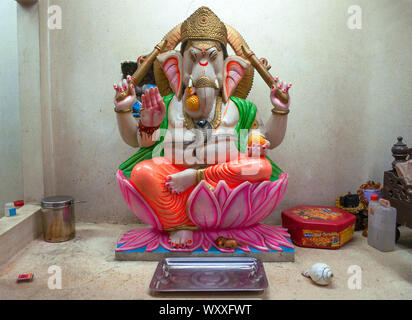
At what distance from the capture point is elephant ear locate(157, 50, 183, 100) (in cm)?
225

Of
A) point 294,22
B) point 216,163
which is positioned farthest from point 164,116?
point 294,22

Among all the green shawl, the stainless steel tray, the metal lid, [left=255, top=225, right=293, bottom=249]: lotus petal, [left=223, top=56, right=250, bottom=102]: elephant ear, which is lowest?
the stainless steel tray

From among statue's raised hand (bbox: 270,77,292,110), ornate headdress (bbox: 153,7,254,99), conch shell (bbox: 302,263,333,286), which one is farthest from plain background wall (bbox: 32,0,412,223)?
conch shell (bbox: 302,263,333,286)

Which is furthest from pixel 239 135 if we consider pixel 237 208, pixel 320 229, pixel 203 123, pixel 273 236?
pixel 320 229

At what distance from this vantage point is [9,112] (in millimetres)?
2873

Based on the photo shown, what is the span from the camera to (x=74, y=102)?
2.81 m

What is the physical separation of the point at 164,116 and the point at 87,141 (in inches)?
39.2

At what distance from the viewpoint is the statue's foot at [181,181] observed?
2051 mm

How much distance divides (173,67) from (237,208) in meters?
1.01

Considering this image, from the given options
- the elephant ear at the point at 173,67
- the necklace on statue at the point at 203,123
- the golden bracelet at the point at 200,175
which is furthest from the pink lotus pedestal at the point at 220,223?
the elephant ear at the point at 173,67

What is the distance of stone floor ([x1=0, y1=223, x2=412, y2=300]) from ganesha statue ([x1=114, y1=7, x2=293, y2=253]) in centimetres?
17

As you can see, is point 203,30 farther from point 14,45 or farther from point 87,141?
point 14,45

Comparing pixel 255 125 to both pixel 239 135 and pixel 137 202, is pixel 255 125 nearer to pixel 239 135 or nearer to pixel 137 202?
pixel 239 135

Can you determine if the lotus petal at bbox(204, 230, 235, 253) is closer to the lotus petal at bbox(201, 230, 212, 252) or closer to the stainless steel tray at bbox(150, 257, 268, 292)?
the lotus petal at bbox(201, 230, 212, 252)
